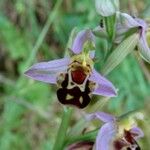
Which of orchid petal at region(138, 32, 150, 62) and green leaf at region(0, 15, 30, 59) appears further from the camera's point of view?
green leaf at region(0, 15, 30, 59)

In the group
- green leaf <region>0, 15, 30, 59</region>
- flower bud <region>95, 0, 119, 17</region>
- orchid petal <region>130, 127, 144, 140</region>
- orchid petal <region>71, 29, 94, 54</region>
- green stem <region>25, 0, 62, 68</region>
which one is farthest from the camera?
green leaf <region>0, 15, 30, 59</region>

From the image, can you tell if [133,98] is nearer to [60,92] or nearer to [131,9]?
[131,9]

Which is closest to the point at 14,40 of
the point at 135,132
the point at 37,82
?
the point at 37,82

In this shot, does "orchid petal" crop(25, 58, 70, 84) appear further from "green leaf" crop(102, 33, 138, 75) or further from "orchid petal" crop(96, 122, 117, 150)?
"orchid petal" crop(96, 122, 117, 150)

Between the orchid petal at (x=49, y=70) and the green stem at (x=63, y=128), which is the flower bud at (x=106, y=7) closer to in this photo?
the orchid petal at (x=49, y=70)

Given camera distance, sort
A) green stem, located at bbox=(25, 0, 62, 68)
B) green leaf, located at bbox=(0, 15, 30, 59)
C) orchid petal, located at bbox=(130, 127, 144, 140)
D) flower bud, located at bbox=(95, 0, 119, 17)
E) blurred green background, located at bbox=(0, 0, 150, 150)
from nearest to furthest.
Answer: flower bud, located at bbox=(95, 0, 119, 17) → orchid petal, located at bbox=(130, 127, 144, 140) → green stem, located at bbox=(25, 0, 62, 68) → blurred green background, located at bbox=(0, 0, 150, 150) → green leaf, located at bbox=(0, 15, 30, 59)

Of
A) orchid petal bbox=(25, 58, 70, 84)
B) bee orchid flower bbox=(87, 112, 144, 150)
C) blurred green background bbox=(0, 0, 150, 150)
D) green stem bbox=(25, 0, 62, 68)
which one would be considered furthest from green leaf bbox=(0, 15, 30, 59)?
orchid petal bbox=(25, 58, 70, 84)
